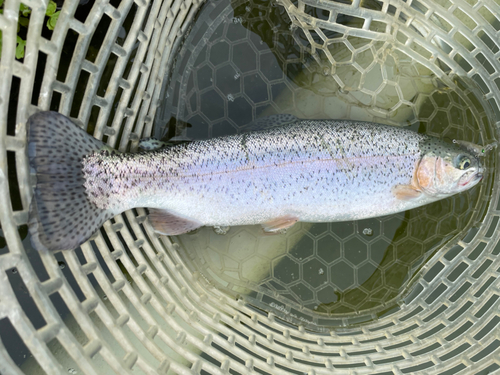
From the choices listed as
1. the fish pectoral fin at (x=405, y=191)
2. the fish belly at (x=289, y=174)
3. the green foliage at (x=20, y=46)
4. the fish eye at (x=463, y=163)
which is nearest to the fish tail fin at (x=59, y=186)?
the fish belly at (x=289, y=174)

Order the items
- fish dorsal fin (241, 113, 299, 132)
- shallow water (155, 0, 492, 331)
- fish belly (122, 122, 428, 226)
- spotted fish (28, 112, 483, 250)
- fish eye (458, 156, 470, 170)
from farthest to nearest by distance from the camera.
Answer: shallow water (155, 0, 492, 331), fish dorsal fin (241, 113, 299, 132), fish eye (458, 156, 470, 170), fish belly (122, 122, 428, 226), spotted fish (28, 112, 483, 250)

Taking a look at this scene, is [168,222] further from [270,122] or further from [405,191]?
[405,191]

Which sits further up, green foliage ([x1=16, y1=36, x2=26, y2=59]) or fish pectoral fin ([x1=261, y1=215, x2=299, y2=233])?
green foliage ([x1=16, y1=36, x2=26, y2=59])

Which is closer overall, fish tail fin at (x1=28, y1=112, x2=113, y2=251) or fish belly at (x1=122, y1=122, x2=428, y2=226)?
fish tail fin at (x1=28, y1=112, x2=113, y2=251)

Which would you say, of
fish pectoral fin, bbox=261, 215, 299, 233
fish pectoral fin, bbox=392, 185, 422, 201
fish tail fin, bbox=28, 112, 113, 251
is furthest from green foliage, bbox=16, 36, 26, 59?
fish pectoral fin, bbox=392, 185, 422, 201

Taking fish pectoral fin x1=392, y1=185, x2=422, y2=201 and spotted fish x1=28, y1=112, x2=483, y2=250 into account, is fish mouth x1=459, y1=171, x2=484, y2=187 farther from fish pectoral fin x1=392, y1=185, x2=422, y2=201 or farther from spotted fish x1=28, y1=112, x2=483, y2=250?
fish pectoral fin x1=392, y1=185, x2=422, y2=201

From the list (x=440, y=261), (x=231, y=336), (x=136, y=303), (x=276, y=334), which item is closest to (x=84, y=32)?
(x=136, y=303)

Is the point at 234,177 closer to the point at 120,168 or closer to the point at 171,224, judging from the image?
the point at 171,224
